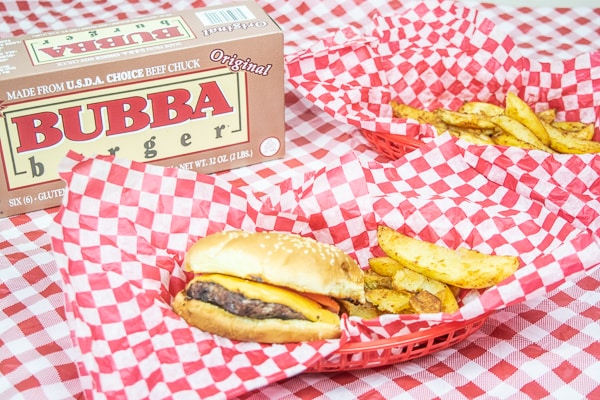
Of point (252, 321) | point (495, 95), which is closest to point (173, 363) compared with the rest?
point (252, 321)

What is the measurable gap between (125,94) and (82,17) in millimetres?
1503

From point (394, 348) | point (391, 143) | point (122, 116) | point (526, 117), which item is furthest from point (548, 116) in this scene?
point (122, 116)

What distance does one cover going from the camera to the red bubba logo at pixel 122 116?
7.88 ft

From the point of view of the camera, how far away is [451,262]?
2.03 m

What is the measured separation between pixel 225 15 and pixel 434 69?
920 millimetres

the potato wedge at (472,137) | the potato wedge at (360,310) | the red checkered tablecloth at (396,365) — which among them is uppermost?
the potato wedge at (472,137)

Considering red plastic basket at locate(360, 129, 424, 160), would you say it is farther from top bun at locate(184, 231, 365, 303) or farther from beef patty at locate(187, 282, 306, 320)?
beef patty at locate(187, 282, 306, 320)

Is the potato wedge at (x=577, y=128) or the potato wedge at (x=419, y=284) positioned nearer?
the potato wedge at (x=419, y=284)

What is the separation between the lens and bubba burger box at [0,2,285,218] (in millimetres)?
2369

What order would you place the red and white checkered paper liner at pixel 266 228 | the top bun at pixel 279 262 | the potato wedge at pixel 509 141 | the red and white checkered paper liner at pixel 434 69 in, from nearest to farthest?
the red and white checkered paper liner at pixel 266 228
the top bun at pixel 279 262
the potato wedge at pixel 509 141
the red and white checkered paper liner at pixel 434 69

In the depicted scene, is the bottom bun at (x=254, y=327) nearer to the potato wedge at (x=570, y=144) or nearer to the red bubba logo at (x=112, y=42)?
the red bubba logo at (x=112, y=42)

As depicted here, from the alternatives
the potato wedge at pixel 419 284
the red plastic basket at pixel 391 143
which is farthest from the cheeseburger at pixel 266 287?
the red plastic basket at pixel 391 143

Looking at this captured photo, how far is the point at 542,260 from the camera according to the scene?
1.87 metres

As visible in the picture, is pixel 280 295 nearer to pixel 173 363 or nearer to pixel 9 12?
pixel 173 363
